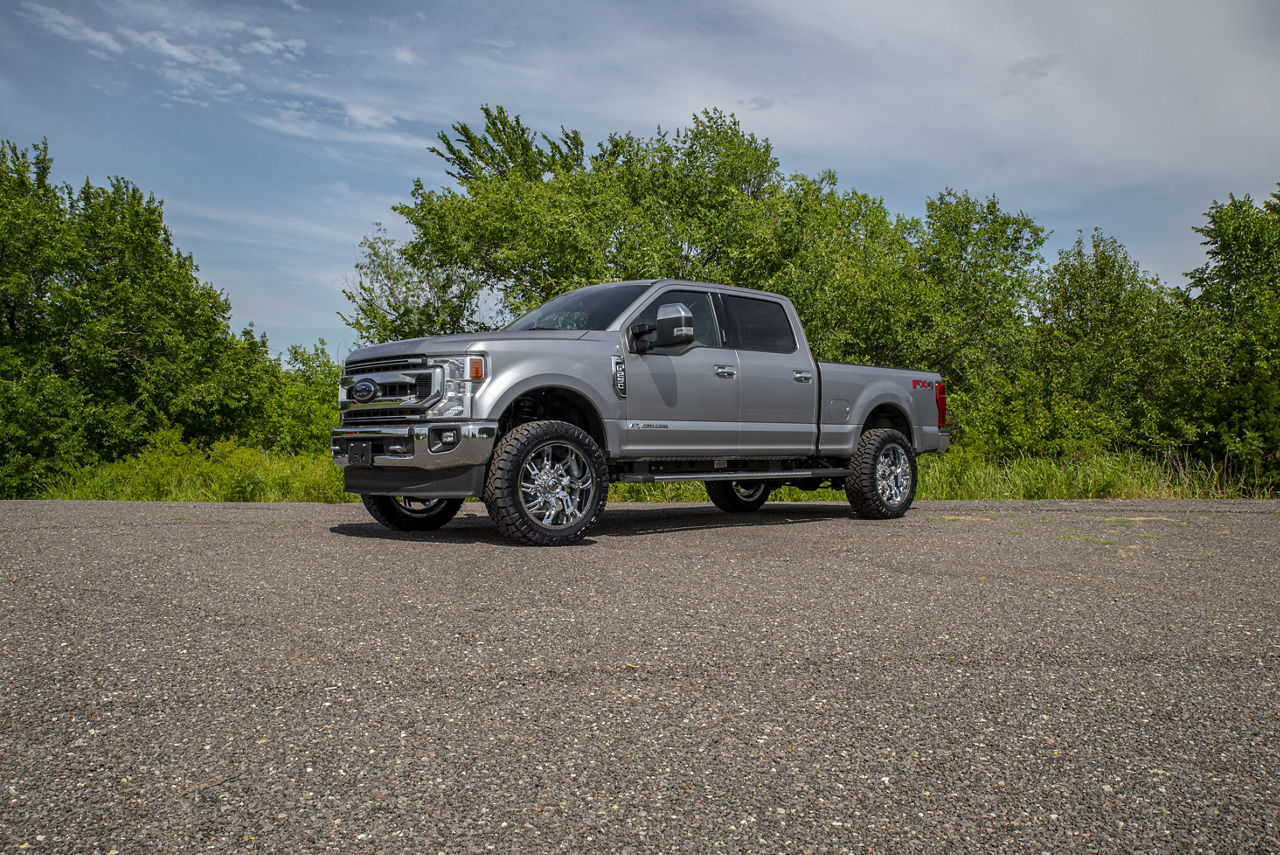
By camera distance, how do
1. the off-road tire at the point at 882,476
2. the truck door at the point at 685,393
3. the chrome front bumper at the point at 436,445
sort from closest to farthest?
the chrome front bumper at the point at 436,445 → the truck door at the point at 685,393 → the off-road tire at the point at 882,476

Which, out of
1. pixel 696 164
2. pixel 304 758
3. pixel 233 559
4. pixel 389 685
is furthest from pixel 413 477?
pixel 696 164

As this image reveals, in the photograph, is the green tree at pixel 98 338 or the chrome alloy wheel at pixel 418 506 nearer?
the chrome alloy wheel at pixel 418 506

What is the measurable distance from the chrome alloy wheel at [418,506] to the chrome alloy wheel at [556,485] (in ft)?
5.33

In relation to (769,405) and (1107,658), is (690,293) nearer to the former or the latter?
(769,405)

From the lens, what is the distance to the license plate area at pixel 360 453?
7453 millimetres

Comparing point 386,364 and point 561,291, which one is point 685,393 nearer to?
point 386,364

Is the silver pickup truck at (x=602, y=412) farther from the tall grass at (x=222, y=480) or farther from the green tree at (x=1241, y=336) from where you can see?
the green tree at (x=1241, y=336)

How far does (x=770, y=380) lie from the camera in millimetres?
9078

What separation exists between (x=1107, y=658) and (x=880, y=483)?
5.91 metres

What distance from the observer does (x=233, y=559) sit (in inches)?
253

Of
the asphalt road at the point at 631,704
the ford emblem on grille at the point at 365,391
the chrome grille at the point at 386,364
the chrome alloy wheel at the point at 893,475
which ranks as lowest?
the asphalt road at the point at 631,704

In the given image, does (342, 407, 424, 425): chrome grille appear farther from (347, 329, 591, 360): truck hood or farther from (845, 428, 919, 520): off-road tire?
(845, 428, 919, 520): off-road tire

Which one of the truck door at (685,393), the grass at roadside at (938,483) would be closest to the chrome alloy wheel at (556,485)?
the truck door at (685,393)

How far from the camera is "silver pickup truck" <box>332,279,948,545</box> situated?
7195 millimetres
